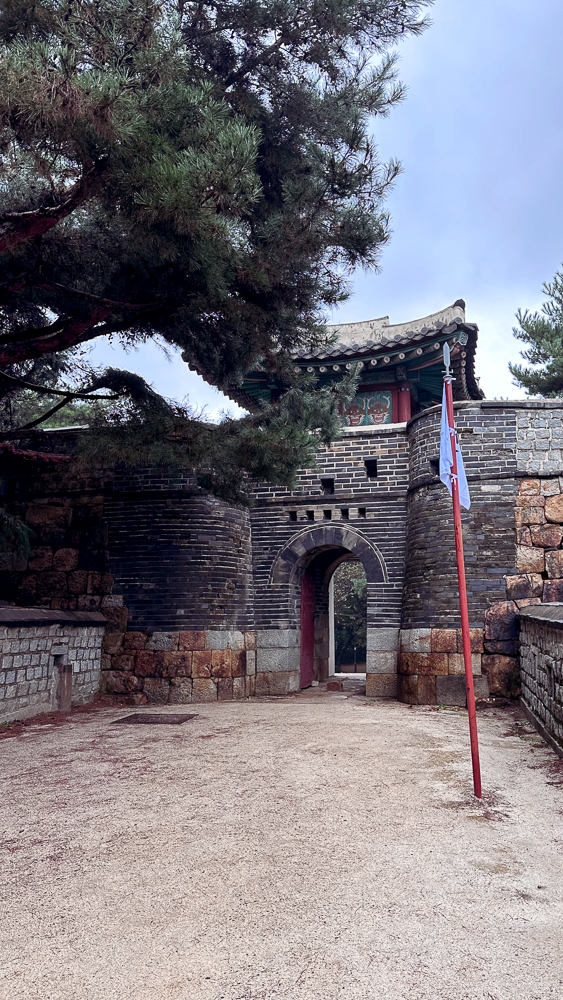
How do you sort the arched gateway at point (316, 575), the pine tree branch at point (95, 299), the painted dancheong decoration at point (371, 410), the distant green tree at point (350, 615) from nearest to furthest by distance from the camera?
the pine tree branch at point (95, 299)
the arched gateway at point (316, 575)
the painted dancheong decoration at point (371, 410)
the distant green tree at point (350, 615)

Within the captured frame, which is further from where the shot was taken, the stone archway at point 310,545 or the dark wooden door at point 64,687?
the stone archway at point 310,545

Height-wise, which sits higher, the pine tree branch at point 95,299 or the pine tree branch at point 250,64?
the pine tree branch at point 250,64

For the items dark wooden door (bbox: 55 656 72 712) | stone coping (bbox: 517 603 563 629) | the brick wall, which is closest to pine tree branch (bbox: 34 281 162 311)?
the brick wall

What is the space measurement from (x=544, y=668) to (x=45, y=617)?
5.94 meters

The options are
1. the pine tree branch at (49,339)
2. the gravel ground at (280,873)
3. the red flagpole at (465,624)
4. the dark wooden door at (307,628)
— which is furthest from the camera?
the dark wooden door at (307,628)

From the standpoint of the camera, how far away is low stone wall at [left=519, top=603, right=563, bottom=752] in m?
6.24

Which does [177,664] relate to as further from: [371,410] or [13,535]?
[371,410]

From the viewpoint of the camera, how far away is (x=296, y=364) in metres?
12.9

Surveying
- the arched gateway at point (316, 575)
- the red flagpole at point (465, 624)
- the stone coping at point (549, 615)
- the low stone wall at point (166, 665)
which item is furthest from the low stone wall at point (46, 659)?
the stone coping at point (549, 615)

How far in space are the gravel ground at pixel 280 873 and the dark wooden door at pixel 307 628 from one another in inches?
255

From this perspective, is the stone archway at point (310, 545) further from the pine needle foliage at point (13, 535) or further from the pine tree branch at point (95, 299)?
the pine tree branch at point (95, 299)

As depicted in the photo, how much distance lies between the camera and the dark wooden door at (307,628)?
43.1ft

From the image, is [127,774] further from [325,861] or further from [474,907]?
[474,907]

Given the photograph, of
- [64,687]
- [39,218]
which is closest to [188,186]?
[39,218]
